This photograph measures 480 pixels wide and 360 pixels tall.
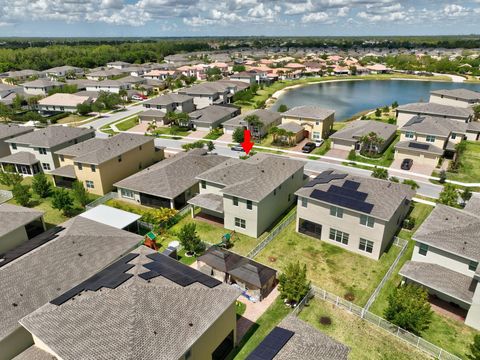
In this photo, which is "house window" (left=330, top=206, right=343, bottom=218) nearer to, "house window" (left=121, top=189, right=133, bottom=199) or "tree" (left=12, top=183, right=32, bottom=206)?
"house window" (left=121, top=189, right=133, bottom=199)

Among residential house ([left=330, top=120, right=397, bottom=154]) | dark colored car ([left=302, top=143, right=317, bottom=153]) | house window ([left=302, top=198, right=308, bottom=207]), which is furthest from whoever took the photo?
dark colored car ([left=302, top=143, right=317, bottom=153])

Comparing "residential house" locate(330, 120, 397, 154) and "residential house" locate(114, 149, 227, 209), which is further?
"residential house" locate(330, 120, 397, 154)

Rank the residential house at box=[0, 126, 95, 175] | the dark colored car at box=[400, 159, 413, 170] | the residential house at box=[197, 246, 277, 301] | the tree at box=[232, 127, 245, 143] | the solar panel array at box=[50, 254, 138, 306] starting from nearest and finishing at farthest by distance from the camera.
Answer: the solar panel array at box=[50, 254, 138, 306], the residential house at box=[197, 246, 277, 301], the residential house at box=[0, 126, 95, 175], the dark colored car at box=[400, 159, 413, 170], the tree at box=[232, 127, 245, 143]

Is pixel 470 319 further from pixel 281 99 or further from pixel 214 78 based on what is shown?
pixel 214 78

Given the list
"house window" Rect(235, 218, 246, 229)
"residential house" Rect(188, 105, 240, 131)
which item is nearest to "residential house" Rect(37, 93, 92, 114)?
"residential house" Rect(188, 105, 240, 131)

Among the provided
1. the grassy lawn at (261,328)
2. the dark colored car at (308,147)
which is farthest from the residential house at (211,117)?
the grassy lawn at (261,328)

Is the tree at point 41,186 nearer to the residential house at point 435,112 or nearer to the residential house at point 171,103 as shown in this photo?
the residential house at point 171,103

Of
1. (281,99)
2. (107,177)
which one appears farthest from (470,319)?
(281,99)
